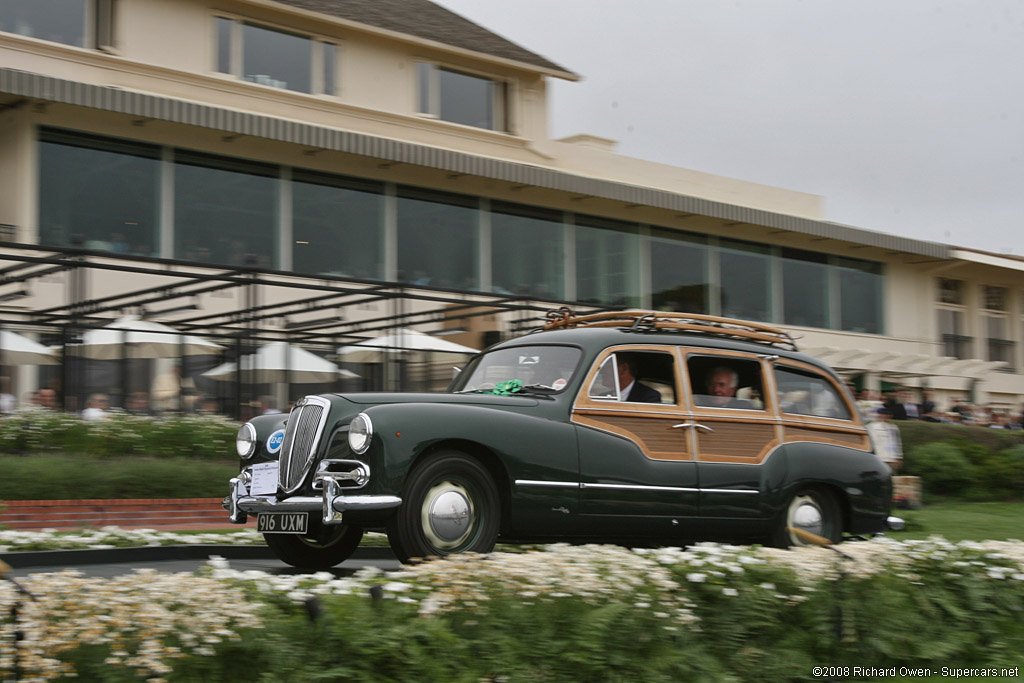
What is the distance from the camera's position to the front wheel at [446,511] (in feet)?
22.7

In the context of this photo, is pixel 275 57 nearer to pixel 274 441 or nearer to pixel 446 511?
pixel 274 441

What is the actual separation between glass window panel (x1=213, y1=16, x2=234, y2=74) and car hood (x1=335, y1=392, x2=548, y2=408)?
1714cm

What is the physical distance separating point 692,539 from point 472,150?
19735 millimetres

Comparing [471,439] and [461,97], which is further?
[461,97]

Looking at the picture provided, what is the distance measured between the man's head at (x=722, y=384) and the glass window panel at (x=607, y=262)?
63.9 feet

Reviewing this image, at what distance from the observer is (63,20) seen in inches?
829

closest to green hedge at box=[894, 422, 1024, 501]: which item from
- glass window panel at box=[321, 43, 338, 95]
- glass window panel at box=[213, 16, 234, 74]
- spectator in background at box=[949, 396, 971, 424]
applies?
spectator in background at box=[949, 396, 971, 424]

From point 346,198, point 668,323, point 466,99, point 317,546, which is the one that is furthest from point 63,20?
point 668,323

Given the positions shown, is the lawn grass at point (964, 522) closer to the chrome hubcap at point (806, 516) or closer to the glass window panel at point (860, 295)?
the chrome hubcap at point (806, 516)

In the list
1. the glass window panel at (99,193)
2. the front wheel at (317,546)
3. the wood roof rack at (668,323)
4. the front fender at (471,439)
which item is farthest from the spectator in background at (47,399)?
the front fender at (471,439)

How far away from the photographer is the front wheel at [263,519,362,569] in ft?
27.3

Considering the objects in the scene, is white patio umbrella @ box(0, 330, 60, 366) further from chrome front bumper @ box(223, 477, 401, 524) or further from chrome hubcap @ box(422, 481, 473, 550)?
chrome hubcap @ box(422, 481, 473, 550)

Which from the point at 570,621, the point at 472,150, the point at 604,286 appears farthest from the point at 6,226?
the point at 570,621

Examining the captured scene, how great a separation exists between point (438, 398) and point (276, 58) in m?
18.2
